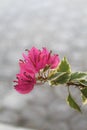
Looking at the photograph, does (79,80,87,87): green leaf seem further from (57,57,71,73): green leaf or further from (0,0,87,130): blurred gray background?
(0,0,87,130): blurred gray background

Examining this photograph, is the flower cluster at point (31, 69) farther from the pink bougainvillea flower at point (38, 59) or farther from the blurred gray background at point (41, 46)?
the blurred gray background at point (41, 46)

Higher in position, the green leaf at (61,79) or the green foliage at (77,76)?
the green foliage at (77,76)

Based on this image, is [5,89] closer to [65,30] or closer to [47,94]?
[47,94]

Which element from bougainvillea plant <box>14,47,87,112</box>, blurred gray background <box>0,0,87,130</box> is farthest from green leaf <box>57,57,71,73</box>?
blurred gray background <box>0,0,87,130</box>

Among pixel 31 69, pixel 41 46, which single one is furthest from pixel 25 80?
pixel 41 46

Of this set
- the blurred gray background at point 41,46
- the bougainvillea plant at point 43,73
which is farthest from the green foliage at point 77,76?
the blurred gray background at point 41,46

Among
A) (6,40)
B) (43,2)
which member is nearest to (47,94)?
(6,40)

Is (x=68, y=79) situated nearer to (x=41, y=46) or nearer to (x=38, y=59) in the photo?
(x=38, y=59)
